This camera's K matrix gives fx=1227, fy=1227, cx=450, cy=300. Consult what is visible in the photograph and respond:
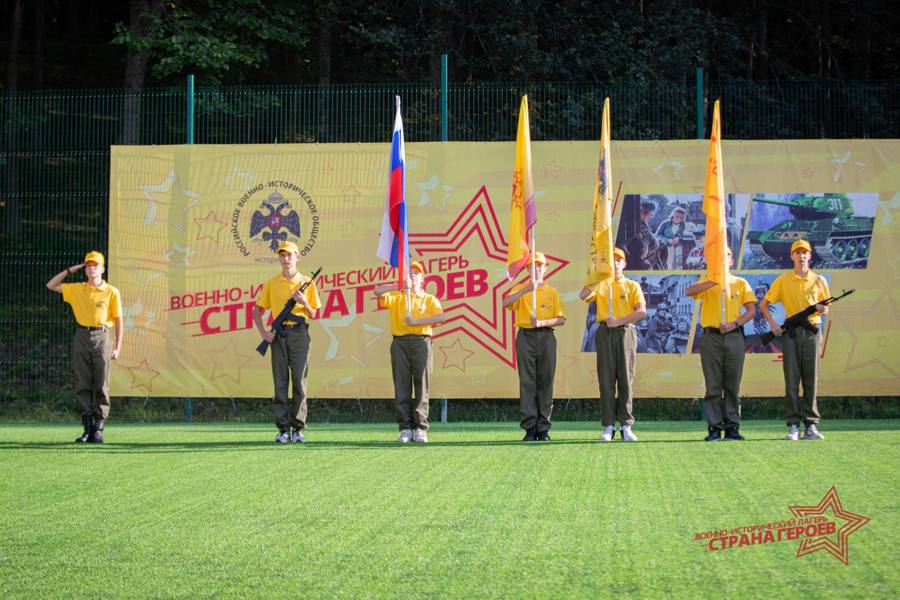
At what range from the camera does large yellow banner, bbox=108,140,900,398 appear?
16016 mm

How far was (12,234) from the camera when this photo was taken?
17422 mm

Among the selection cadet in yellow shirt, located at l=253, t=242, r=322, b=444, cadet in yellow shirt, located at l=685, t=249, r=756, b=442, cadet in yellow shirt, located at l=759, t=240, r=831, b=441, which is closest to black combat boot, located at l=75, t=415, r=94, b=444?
cadet in yellow shirt, located at l=253, t=242, r=322, b=444

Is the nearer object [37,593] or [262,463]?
[37,593]

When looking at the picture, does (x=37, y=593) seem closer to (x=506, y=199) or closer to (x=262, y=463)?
(x=262, y=463)

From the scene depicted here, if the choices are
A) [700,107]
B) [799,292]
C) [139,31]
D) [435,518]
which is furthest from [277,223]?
[435,518]

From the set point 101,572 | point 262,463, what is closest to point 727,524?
point 101,572

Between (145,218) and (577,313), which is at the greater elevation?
(145,218)

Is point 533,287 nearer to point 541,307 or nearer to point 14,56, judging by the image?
point 541,307

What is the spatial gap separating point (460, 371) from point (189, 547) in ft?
33.3

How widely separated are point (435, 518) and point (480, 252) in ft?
31.1

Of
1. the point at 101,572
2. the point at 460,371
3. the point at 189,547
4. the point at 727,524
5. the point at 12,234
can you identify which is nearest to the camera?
the point at 101,572

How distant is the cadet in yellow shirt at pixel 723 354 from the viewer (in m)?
11.8

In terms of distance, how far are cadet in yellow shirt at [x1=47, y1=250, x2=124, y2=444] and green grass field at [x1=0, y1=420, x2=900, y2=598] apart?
0.83 metres

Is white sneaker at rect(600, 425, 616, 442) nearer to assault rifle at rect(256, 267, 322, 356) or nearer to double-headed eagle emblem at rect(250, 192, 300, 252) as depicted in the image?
assault rifle at rect(256, 267, 322, 356)
